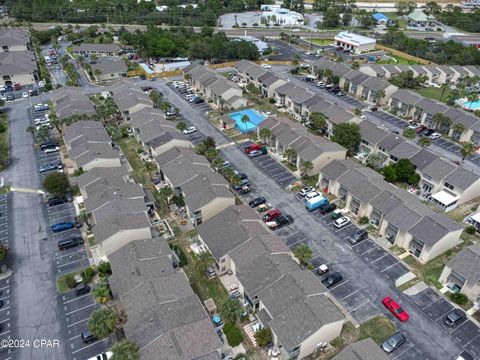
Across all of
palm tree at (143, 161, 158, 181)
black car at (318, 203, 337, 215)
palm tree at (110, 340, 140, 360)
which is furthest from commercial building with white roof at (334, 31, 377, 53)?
palm tree at (110, 340, 140, 360)

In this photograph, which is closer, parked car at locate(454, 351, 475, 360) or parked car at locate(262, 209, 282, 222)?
parked car at locate(454, 351, 475, 360)

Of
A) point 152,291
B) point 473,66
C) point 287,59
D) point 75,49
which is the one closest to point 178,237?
point 152,291

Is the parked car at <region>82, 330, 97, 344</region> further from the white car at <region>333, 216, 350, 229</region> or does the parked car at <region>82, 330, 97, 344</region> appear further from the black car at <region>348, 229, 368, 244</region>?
the white car at <region>333, 216, 350, 229</region>

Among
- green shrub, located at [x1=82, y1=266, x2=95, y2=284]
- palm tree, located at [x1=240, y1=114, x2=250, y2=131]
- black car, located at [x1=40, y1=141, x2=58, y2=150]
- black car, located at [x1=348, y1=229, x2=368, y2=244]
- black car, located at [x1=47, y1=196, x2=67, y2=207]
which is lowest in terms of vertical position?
black car, located at [x1=348, y1=229, x2=368, y2=244]

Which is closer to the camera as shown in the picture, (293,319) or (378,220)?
(293,319)

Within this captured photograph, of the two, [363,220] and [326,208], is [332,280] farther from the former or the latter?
[326,208]

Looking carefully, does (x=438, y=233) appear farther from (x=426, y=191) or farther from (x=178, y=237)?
(x=178, y=237)
